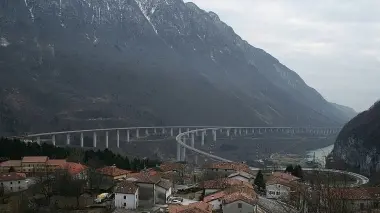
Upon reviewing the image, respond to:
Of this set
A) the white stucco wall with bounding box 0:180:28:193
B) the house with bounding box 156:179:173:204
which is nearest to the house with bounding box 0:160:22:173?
the white stucco wall with bounding box 0:180:28:193

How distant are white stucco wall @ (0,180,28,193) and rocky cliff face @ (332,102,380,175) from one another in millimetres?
42691

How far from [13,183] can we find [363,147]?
50024 millimetres

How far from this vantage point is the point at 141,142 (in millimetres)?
105688

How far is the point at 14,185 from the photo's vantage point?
36781mm

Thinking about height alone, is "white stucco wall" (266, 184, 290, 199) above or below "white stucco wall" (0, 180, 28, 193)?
below

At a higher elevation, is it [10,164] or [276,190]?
[10,164]

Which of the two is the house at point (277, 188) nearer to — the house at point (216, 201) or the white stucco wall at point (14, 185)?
the house at point (216, 201)

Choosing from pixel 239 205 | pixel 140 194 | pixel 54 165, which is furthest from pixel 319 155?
pixel 239 205

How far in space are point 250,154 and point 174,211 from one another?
81.2 metres

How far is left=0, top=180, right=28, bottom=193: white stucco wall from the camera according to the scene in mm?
36500

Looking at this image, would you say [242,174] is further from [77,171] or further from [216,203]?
[77,171]

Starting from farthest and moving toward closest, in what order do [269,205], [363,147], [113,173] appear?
[363,147]
[113,173]
[269,205]

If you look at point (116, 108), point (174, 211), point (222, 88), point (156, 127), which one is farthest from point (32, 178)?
point (222, 88)

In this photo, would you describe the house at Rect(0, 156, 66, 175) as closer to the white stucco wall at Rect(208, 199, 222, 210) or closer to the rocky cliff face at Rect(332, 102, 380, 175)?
the white stucco wall at Rect(208, 199, 222, 210)
